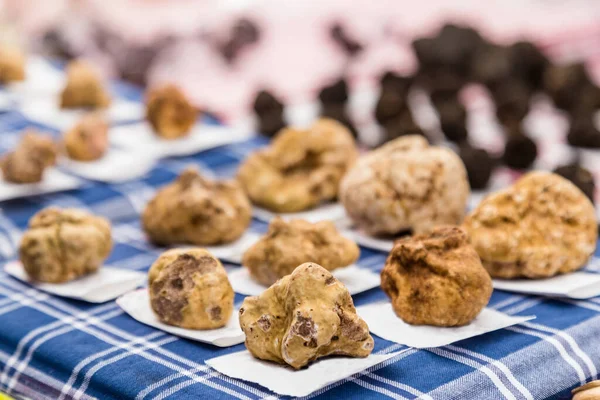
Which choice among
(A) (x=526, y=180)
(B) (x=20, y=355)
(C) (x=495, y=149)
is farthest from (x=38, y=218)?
(C) (x=495, y=149)

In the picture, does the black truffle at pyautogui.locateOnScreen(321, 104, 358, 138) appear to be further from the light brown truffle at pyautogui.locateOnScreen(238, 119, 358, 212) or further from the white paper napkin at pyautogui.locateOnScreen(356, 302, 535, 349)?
the white paper napkin at pyautogui.locateOnScreen(356, 302, 535, 349)

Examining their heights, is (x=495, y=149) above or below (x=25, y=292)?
above

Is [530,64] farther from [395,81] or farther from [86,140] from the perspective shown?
[86,140]

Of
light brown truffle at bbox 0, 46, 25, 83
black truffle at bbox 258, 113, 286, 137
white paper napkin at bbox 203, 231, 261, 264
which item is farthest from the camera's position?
light brown truffle at bbox 0, 46, 25, 83

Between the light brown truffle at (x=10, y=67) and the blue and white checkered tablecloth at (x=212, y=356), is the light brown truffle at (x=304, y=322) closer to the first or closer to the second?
the blue and white checkered tablecloth at (x=212, y=356)

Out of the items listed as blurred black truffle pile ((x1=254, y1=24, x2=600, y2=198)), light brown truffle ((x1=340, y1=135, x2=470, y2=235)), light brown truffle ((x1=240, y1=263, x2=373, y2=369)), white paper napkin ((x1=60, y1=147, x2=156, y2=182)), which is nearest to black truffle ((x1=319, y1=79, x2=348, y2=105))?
blurred black truffle pile ((x1=254, y1=24, x2=600, y2=198))

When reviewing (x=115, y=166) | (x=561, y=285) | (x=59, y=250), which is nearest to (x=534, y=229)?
(x=561, y=285)

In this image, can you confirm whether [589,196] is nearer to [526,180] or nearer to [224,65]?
[526,180]
